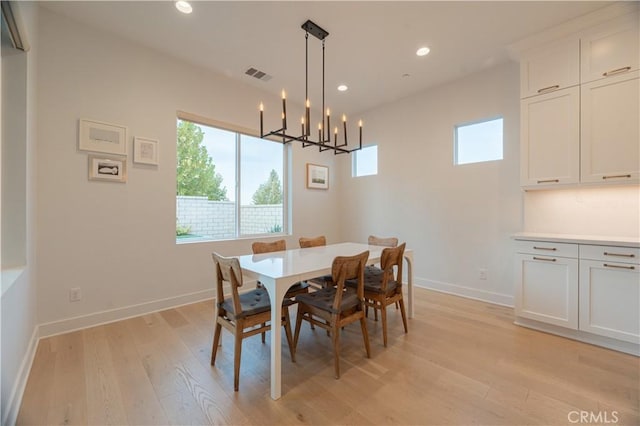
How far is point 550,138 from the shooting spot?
270cm

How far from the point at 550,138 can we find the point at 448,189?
4.15 feet

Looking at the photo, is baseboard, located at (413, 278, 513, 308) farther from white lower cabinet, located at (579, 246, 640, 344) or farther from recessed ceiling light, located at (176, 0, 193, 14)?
recessed ceiling light, located at (176, 0, 193, 14)

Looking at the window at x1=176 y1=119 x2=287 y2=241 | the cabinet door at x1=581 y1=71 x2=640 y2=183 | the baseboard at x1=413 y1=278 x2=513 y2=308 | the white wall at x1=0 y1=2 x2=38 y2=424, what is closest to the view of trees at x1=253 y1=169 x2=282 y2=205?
the window at x1=176 y1=119 x2=287 y2=241

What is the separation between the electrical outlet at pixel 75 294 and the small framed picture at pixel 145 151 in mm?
1377

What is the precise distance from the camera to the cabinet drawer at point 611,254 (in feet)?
7.10

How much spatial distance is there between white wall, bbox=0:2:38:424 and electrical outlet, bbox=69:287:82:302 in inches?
9.5

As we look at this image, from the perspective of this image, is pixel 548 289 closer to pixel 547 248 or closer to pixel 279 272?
pixel 547 248

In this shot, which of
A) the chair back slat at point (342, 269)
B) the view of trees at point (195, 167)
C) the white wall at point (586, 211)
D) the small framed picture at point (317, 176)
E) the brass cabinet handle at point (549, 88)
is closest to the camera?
the chair back slat at point (342, 269)

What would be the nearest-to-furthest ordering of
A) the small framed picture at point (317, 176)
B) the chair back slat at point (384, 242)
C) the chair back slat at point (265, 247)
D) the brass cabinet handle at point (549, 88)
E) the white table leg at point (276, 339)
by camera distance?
the white table leg at point (276, 339), the brass cabinet handle at point (549, 88), the chair back slat at point (265, 247), the chair back slat at point (384, 242), the small framed picture at point (317, 176)

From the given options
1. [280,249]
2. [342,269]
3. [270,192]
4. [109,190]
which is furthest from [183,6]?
[342,269]

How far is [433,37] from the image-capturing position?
2.78 metres

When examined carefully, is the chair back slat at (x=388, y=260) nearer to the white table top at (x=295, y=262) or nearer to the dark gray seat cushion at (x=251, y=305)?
the white table top at (x=295, y=262)

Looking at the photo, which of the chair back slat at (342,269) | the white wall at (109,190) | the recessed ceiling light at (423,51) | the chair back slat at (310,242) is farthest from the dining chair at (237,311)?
the recessed ceiling light at (423,51)

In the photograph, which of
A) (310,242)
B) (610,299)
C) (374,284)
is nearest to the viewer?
(610,299)
